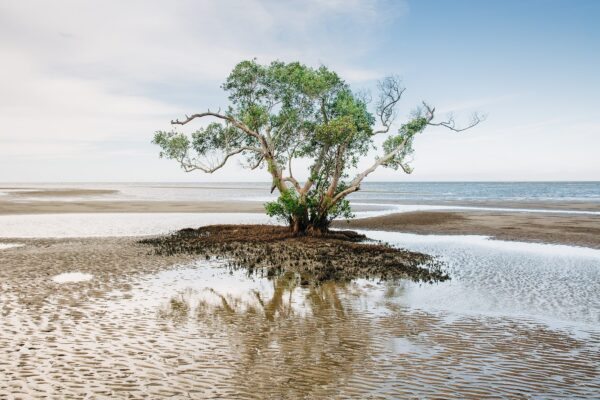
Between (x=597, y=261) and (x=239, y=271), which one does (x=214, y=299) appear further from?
(x=597, y=261)

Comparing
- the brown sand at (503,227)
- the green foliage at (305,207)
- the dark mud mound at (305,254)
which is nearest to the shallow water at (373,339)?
the dark mud mound at (305,254)

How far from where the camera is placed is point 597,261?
71.6ft

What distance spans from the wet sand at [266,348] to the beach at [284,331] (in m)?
0.04

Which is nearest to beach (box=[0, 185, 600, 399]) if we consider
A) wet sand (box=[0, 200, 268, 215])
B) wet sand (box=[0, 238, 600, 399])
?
wet sand (box=[0, 238, 600, 399])

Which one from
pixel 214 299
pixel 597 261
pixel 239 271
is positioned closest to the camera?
pixel 214 299

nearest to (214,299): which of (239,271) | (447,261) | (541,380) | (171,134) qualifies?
(239,271)

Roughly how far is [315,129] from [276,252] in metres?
9.34

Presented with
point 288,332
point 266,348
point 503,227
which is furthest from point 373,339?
point 503,227

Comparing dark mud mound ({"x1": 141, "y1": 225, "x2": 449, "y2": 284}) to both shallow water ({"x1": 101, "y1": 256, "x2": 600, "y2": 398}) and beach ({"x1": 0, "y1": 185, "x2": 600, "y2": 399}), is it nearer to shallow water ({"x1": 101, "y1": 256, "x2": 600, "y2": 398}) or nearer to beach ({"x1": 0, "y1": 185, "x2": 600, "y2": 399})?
beach ({"x1": 0, "y1": 185, "x2": 600, "y2": 399})

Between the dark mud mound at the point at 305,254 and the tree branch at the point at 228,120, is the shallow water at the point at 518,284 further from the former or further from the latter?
the tree branch at the point at 228,120

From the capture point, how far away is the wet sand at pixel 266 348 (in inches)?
307

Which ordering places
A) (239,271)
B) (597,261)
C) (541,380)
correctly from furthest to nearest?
(597,261) → (239,271) → (541,380)

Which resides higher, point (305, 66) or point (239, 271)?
point (305, 66)

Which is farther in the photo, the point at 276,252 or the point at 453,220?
the point at 453,220
